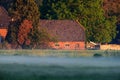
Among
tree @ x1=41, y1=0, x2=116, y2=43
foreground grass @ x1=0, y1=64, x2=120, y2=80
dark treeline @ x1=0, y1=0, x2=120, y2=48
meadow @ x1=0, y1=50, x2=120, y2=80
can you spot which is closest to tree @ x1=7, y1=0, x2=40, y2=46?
dark treeline @ x1=0, y1=0, x2=120, y2=48

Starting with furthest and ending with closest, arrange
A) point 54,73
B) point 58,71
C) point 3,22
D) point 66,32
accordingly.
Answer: point 3,22
point 66,32
point 58,71
point 54,73

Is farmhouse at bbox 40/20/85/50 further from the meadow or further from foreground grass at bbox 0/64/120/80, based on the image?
foreground grass at bbox 0/64/120/80

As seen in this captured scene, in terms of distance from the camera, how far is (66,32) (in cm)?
9638

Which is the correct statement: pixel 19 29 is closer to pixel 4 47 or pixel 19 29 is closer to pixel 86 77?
pixel 4 47

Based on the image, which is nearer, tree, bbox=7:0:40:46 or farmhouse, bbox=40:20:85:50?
tree, bbox=7:0:40:46

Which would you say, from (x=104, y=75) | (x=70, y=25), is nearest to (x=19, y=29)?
(x=70, y=25)

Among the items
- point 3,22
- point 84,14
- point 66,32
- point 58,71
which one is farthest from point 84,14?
point 58,71

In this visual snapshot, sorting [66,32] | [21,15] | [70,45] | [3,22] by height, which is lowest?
[70,45]

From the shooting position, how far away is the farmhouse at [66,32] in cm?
9494

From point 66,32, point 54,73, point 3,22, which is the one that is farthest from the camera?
point 3,22

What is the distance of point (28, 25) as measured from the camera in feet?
291

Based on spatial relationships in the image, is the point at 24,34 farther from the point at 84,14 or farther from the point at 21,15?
the point at 84,14

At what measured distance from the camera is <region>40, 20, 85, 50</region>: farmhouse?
94.9 meters

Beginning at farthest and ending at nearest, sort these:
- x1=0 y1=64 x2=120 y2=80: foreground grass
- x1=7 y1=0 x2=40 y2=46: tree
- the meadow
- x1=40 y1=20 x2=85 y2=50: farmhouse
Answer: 1. x1=40 y1=20 x2=85 y2=50: farmhouse
2. x1=7 y1=0 x2=40 y2=46: tree
3. the meadow
4. x1=0 y1=64 x2=120 y2=80: foreground grass
